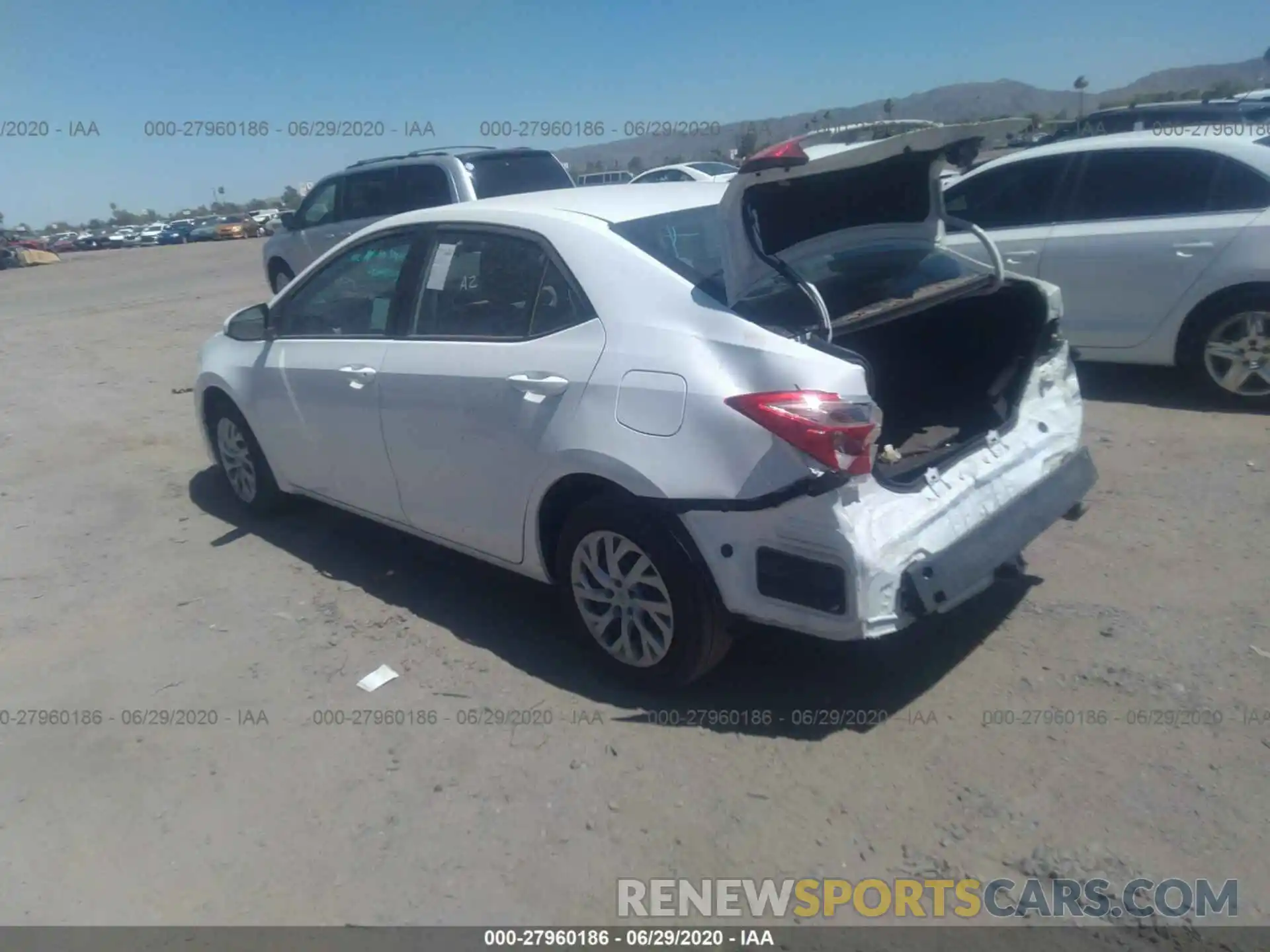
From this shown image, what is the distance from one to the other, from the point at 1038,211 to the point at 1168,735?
4788 millimetres

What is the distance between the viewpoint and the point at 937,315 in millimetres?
4621

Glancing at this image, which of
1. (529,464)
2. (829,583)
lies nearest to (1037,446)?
(829,583)

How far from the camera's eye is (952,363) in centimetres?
462

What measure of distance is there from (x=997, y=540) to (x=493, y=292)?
214 centimetres

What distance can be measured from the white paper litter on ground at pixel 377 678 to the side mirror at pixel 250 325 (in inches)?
84.6

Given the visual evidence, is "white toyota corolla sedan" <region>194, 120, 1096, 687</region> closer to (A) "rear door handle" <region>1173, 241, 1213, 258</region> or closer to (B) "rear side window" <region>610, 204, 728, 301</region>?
(B) "rear side window" <region>610, 204, 728, 301</region>

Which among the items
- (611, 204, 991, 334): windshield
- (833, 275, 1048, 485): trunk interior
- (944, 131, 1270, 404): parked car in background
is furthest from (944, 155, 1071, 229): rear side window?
(611, 204, 991, 334): windshield

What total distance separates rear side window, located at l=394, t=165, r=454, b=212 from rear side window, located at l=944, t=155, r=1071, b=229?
200 inches

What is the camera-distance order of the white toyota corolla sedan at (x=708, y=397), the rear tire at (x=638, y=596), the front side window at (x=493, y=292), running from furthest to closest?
the front side window at (x=493, y=292)
the rear tire at (x=638, y=596)
the white toyota corolla sedan at (x=708, y=397)

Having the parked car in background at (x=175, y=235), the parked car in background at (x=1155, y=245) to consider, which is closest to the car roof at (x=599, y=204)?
the parked car in background at (x=1155, y=245)

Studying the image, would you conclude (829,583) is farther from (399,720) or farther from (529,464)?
(399,720)

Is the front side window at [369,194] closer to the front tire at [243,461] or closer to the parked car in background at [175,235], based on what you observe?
the front tire at [243,461]

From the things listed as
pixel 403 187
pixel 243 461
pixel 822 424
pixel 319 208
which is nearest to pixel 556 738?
pixel 822 424

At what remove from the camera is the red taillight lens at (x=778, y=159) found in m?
3.35
